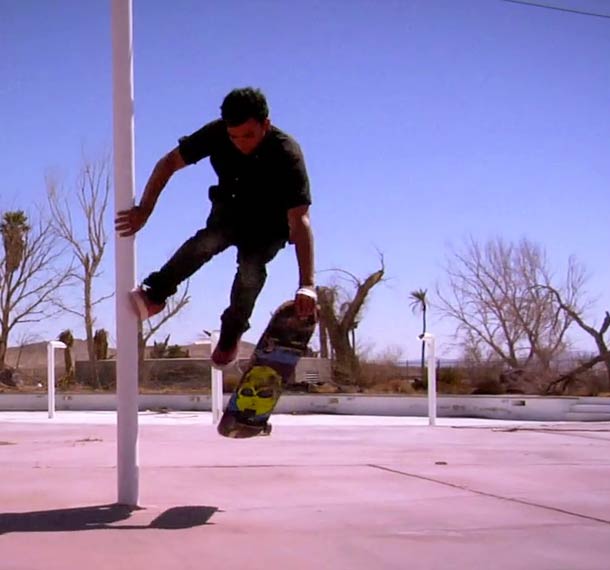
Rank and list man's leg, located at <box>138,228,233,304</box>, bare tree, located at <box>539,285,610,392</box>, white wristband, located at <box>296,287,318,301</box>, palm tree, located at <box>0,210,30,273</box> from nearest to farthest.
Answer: white wristband, located at <box>296,287,318,301</box> → man's leg, located at <box>138,228,233,304</box> → bare tree, located at <box>539,285,610,392</box> → palm tree, located at <box>0,210,30,273</box>

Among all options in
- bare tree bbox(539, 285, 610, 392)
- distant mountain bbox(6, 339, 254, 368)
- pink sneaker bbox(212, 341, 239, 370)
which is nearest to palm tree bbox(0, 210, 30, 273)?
distant mountain bbox(6, 339, 254, 368)

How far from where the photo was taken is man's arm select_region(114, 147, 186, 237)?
11.9 feet

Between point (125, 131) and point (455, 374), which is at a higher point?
point (125, 131)

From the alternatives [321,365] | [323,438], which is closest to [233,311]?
[323,438]

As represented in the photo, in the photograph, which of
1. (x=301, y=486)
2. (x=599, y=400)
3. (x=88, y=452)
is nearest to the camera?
(x=301, y=486)

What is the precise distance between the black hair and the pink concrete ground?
155 cm

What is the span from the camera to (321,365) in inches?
1083

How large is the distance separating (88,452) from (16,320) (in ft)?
93.9

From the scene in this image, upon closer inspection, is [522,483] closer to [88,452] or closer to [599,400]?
[88,452]

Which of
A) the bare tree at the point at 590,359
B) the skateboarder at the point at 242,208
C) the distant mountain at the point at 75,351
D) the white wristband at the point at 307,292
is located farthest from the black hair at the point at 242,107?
the distant mountain at the point at 75,351

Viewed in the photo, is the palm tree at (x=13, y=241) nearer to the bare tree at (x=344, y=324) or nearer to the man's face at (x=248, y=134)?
the bare tree at (x=344, y=324)

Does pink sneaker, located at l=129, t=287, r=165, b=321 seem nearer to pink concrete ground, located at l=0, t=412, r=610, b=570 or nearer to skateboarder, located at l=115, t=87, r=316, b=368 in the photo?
skateboarder, located at l=115, t=87, r=316, b=368

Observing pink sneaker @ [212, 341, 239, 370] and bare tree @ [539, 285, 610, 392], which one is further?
bare tree @ [539, 285, 610, 392]

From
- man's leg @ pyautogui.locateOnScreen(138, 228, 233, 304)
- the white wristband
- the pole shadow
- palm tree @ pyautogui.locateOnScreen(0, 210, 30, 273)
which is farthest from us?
palm tree @ pyautogui.locateOnScreen(0, 210, 30, 273)
